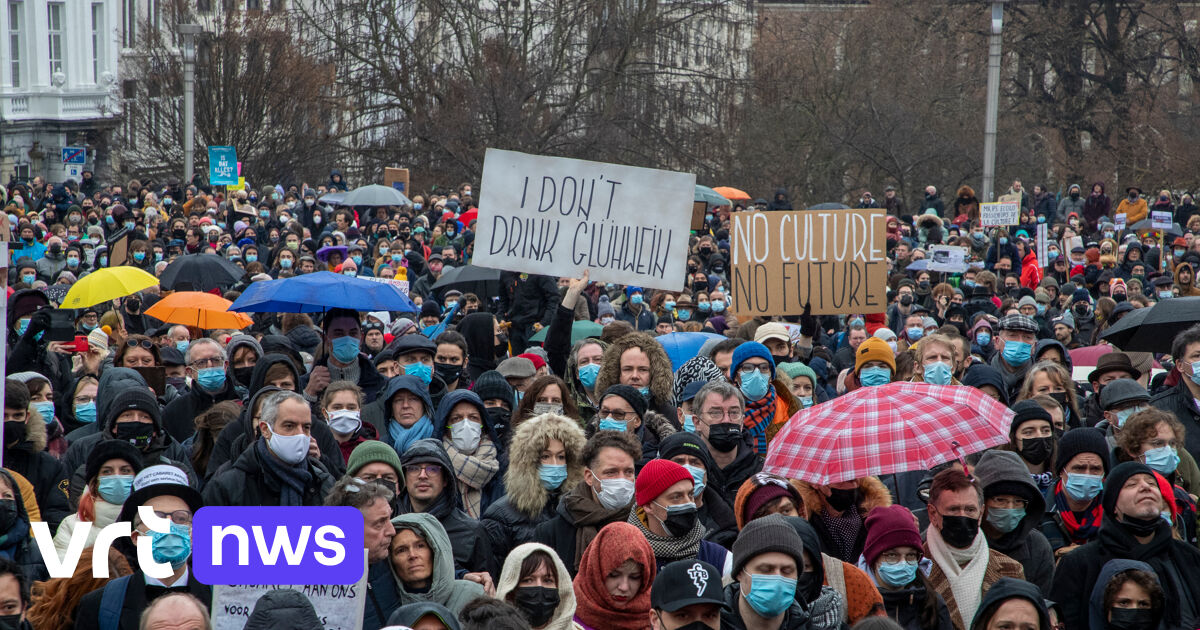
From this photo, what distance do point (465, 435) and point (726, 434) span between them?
1199mm

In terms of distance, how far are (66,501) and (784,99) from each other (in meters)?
32.6

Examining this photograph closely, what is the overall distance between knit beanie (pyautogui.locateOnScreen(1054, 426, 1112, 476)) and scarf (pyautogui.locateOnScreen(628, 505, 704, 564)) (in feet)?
5.35

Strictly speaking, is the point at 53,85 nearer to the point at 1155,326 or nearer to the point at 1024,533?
the point at 1155,326

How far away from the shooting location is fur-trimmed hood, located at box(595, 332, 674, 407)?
8.05 m

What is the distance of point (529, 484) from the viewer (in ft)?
21.5

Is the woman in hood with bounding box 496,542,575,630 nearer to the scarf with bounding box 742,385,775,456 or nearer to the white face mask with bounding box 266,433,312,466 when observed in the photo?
the white face mask with bounding box 266,433,312,466

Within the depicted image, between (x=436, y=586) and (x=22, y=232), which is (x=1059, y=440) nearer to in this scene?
(x=436, y=586)

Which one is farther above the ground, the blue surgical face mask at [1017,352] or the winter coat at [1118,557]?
the blue surgical face mask at [1017,352]

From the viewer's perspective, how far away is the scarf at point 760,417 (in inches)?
305

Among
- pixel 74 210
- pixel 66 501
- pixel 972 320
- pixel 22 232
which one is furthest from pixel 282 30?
pixel 66 501

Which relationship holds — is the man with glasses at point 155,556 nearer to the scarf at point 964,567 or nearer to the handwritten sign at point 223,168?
the scarf at point 964,567

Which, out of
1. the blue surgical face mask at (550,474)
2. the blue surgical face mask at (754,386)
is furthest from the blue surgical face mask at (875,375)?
the blue surgical face mask at (550,474)

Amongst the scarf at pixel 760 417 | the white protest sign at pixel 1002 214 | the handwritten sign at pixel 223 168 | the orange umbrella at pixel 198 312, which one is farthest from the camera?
the handwritten sign at pixel 223 168

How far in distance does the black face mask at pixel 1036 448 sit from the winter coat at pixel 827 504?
1.09 metres
